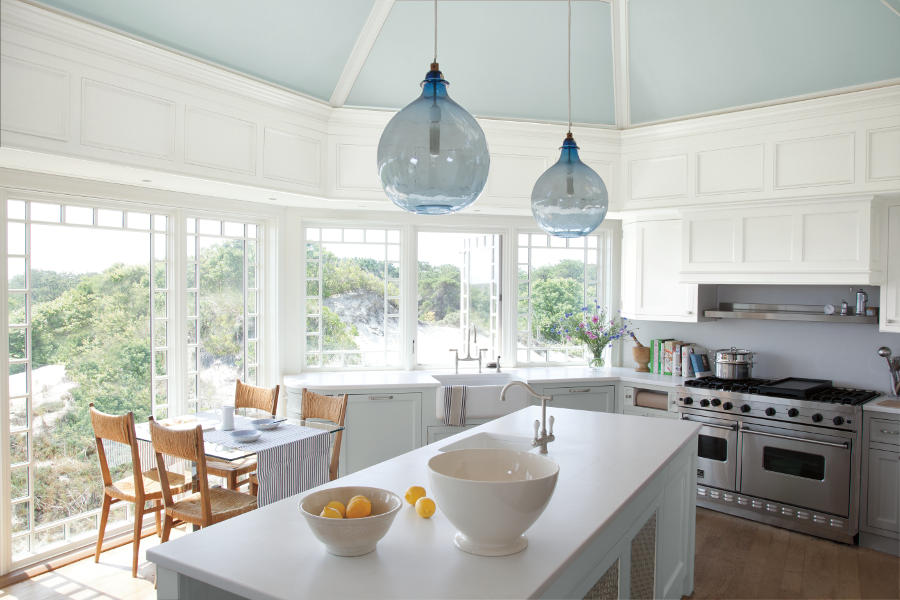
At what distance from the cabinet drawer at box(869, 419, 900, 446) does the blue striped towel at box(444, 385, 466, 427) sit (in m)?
2.46

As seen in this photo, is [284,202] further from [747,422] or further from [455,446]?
[747,422]

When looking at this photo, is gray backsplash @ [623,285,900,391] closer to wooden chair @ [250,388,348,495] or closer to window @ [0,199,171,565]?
wooden chair @ [250,388,348,495]

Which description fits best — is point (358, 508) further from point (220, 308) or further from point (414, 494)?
point (220, 308)

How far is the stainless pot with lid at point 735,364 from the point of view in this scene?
171 inches

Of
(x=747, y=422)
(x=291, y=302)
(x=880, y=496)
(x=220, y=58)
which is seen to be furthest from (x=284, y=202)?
(x=880, y=496)

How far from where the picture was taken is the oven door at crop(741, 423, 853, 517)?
12.1 ft

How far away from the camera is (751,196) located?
4113 millimetres

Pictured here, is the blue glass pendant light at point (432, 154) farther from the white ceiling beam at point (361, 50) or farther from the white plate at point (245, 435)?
the white ceiling beam at point (361, 50)

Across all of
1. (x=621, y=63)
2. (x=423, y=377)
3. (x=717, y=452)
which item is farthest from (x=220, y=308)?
(x=717, y=452)

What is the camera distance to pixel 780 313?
430 centimetres

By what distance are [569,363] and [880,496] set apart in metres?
2.30

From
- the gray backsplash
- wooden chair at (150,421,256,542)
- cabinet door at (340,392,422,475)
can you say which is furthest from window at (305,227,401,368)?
the gray backsplash

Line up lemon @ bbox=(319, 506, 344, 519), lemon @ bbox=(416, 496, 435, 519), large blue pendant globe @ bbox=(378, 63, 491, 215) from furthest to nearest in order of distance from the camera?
lemon @ bbox=(416, 496, 435, 519) < large blue pendant globe @ bbox=(378, 63, 491, 215) < lemon @ bbox=(319, 506, 344, 519)

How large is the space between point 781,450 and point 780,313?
97cm
